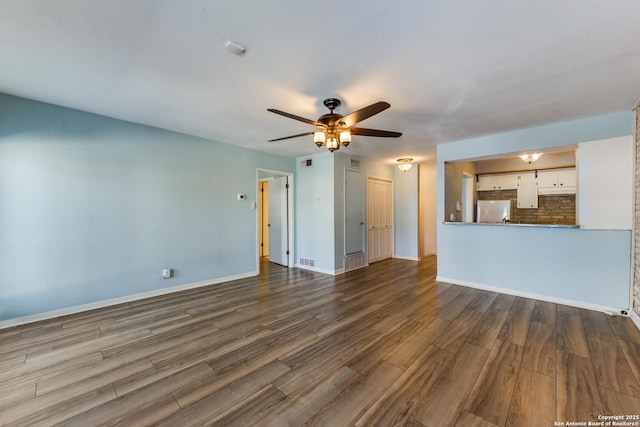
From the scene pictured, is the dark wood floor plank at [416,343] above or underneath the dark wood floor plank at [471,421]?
underneath

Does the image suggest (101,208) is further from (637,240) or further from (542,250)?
(637,240)

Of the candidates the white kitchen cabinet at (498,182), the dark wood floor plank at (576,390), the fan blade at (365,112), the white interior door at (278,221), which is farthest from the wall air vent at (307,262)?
Answer: the white kitchen cabinet at (498,182)

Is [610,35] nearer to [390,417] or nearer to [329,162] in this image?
[390,417]

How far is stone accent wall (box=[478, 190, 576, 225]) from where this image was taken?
5457 mm

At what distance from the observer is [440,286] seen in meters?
4.30

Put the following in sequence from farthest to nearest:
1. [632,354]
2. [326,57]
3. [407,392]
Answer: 1. [632,354]
2. [326,57]
3. [407,392]

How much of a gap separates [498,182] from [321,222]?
4.50 m

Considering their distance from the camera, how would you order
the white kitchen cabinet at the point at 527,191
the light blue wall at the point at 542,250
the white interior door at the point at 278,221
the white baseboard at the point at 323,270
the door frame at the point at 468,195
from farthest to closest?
the door frame at the point at 468,195 → the white interior door at the point at 278,221 → the white kitchen cabinet at the point at 527,191 → the white baseboard at the point at 323,270 → the light blue wall at the point at 542,250

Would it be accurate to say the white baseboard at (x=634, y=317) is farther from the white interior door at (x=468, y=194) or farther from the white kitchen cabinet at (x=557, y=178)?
the white interior door at (x=468, y=194)

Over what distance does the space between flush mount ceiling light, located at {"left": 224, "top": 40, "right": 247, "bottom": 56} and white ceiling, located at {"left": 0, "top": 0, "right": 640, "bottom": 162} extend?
0.04 metres

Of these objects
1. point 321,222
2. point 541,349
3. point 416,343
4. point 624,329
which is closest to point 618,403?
point 541,349

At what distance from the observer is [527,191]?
5754mm

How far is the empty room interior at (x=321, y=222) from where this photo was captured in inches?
64.8

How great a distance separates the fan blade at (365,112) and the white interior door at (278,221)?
Answer: 11.6 feet
